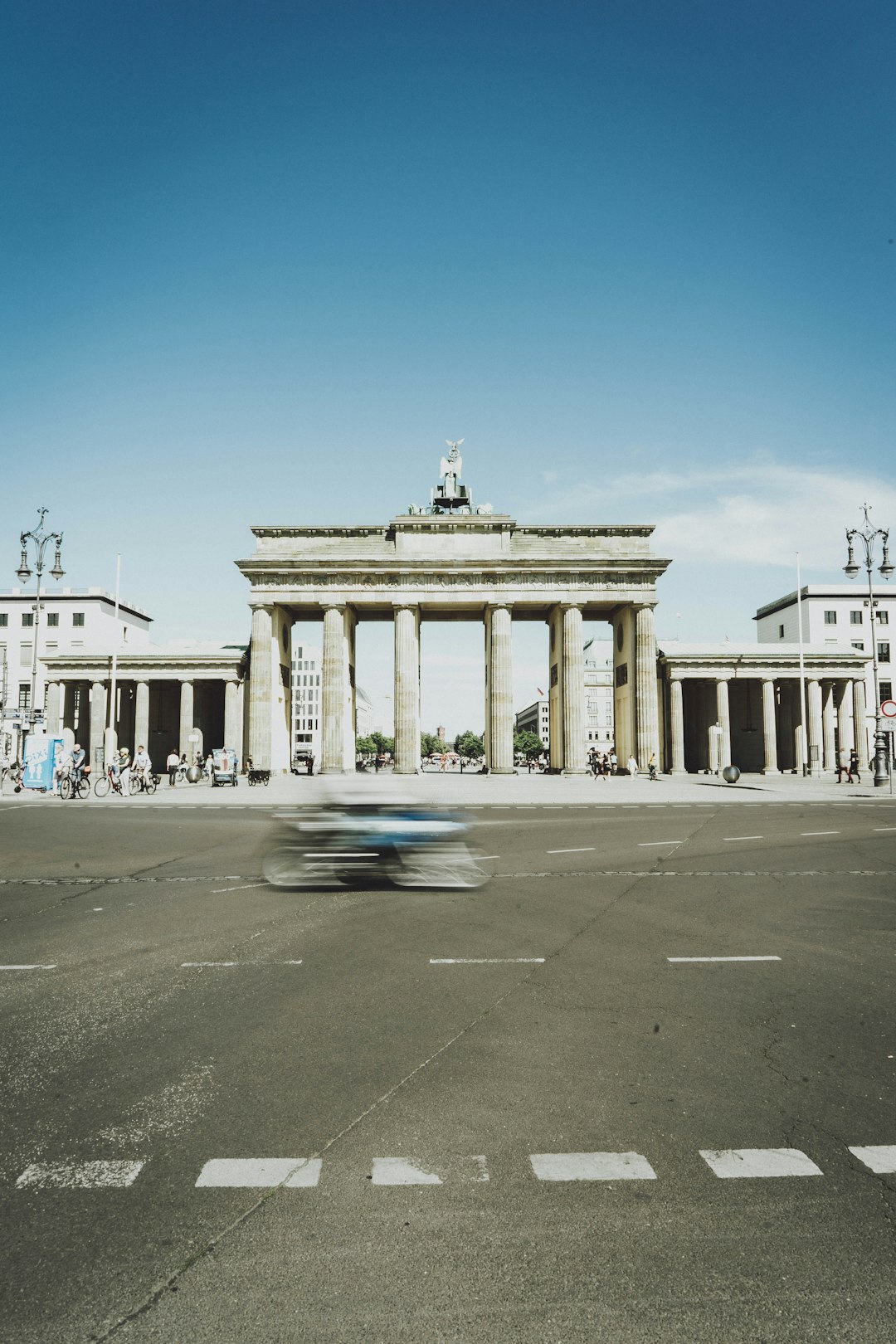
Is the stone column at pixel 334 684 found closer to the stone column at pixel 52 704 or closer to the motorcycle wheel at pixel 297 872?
the stone column at pixel 52 704

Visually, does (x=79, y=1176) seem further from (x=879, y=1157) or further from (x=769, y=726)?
(x=769, y=726)

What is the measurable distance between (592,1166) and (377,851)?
27.9 feet

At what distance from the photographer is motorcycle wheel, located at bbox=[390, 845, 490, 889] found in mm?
11711

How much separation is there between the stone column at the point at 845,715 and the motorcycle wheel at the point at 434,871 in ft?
215

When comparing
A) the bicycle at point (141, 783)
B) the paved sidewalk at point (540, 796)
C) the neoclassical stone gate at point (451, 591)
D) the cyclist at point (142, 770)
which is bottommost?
the paved sidewalk at point (540, 796)

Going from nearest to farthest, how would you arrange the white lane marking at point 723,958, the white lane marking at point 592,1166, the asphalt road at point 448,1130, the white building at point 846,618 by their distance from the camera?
the asphalt road at point 448,1130 < the white lane marking at point 592,1166 < the white lane marking at point 723,958 < the white building at point 846,618

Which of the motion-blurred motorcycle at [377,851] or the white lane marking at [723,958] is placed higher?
the motion-blurred motorcycle at [377,851]

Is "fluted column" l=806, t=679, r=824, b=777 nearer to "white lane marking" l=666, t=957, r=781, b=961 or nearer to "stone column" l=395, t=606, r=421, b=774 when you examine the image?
"stone column" l=395, t=606, r=421, b=774

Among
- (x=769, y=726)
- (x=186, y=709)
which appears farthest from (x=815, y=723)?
(x=186, y=709)

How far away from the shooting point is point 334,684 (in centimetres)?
6128

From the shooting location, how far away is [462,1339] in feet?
8.53

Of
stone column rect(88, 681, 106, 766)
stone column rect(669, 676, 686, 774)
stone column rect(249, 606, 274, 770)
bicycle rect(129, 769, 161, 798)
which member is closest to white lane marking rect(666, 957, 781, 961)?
bicycle rect(129, 769, 161, 798)

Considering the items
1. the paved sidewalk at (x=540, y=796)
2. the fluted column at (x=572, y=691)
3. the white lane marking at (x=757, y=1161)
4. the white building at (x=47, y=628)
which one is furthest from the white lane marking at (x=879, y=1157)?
the white building at (x=47, y=628)

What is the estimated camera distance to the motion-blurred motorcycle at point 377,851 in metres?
11.6
